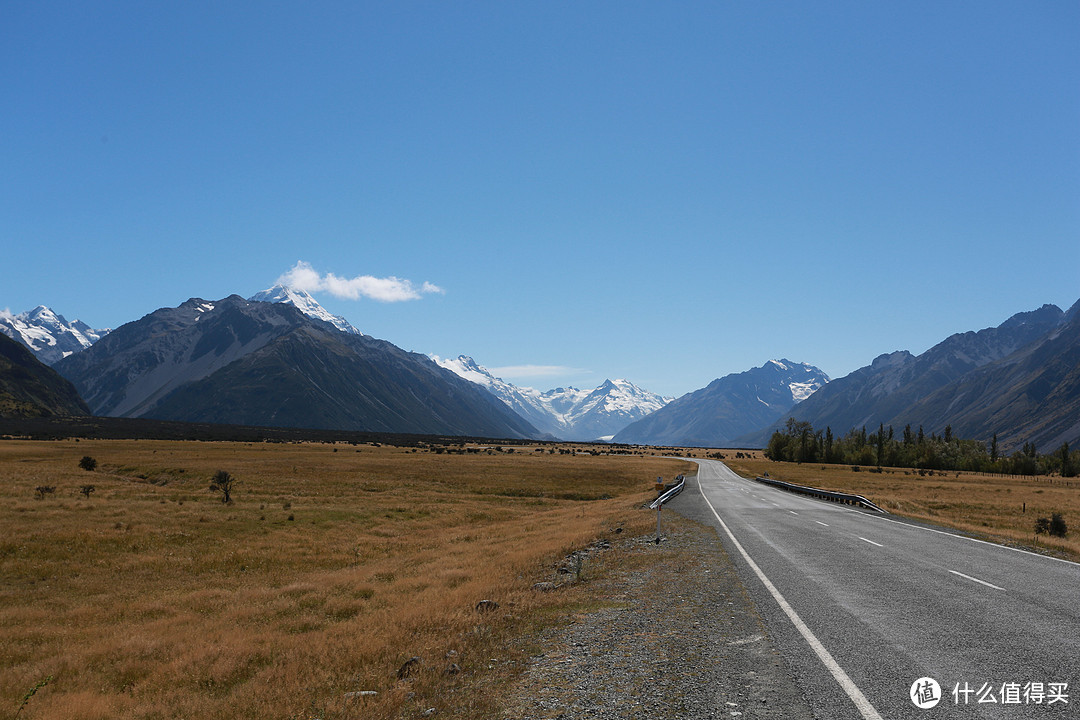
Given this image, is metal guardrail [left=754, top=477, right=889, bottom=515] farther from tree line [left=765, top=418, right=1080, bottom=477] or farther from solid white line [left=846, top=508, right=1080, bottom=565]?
tree line [left=765, top=418, right=1080, bottom=477]

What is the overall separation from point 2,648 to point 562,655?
13677 mm

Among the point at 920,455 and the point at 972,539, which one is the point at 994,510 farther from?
the point at 920,455

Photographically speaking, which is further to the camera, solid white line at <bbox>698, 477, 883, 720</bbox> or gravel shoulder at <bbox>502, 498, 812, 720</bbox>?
gravel shoulder at <bbox>502, 498, 812, 720</bbox>

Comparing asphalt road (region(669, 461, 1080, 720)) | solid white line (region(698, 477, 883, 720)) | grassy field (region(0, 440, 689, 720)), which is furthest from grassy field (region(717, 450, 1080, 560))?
grassy field (region(0, 440, 689, 720))

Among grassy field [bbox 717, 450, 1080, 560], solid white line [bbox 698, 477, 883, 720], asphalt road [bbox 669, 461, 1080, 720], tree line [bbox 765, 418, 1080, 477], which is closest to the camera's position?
solid white line [bbox 698, 477, 883, 720]

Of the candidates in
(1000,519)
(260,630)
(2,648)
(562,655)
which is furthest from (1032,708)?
(1000,519)

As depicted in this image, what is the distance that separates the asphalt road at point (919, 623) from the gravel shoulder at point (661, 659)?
499 mm

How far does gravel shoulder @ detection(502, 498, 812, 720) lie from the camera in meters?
6.98

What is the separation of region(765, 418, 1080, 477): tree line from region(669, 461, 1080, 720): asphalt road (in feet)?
422

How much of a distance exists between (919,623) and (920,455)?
149397 millimetres

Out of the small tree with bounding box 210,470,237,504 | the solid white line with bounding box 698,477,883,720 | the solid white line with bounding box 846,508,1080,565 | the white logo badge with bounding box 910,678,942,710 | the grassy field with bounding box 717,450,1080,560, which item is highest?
the white logo badge with bounding box 910,678,942,710

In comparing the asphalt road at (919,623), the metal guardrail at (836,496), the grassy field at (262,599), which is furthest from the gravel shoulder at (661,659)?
the metal guardrail at (836,496)

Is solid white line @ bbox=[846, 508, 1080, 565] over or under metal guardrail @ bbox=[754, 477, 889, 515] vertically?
over

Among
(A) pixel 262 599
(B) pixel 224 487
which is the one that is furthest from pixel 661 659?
(B) pixel 224 487
